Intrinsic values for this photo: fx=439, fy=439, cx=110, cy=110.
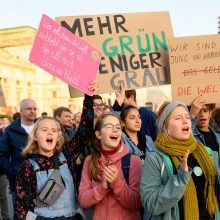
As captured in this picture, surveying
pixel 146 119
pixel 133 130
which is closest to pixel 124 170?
pixel 133 130

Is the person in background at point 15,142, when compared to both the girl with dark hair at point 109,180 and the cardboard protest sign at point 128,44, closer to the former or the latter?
the cardboard protest sign at point 128,44

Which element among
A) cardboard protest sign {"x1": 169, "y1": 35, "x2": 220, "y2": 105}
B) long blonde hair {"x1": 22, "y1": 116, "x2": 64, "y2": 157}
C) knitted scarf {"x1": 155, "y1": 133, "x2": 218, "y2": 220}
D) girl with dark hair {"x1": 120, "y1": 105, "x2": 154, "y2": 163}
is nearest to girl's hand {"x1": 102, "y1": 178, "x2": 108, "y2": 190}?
knitted scarf {"x1": 155, "y1": 133, "x2": 218, "y2": 220}

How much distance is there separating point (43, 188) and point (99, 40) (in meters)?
2.12

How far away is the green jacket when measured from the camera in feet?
8.31

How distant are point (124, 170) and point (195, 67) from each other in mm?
1868

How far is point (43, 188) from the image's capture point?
3217 millimetres

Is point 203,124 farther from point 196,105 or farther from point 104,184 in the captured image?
point 104,184

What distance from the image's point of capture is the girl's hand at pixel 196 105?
4.16 m

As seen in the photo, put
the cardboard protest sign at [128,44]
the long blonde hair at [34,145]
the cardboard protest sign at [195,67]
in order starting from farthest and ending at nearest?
the cardboard protest sign at [128,44]
the cardboard protest sign at [195,67]
the long blonde hair at [34,145]

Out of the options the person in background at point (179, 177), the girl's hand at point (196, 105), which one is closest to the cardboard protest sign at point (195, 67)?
the girl's hand at point (196, 105)

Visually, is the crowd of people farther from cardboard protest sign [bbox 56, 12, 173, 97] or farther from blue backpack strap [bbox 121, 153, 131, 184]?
cardboard protest sign [bbox 56, 12, 173, 97]

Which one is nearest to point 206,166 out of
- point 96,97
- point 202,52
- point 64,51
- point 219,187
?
point 219,187

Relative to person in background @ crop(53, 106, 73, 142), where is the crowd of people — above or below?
below

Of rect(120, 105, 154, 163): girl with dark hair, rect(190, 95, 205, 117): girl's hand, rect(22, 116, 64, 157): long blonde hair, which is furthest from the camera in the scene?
rect(120, 105, 154, 163): girl with dark hair
